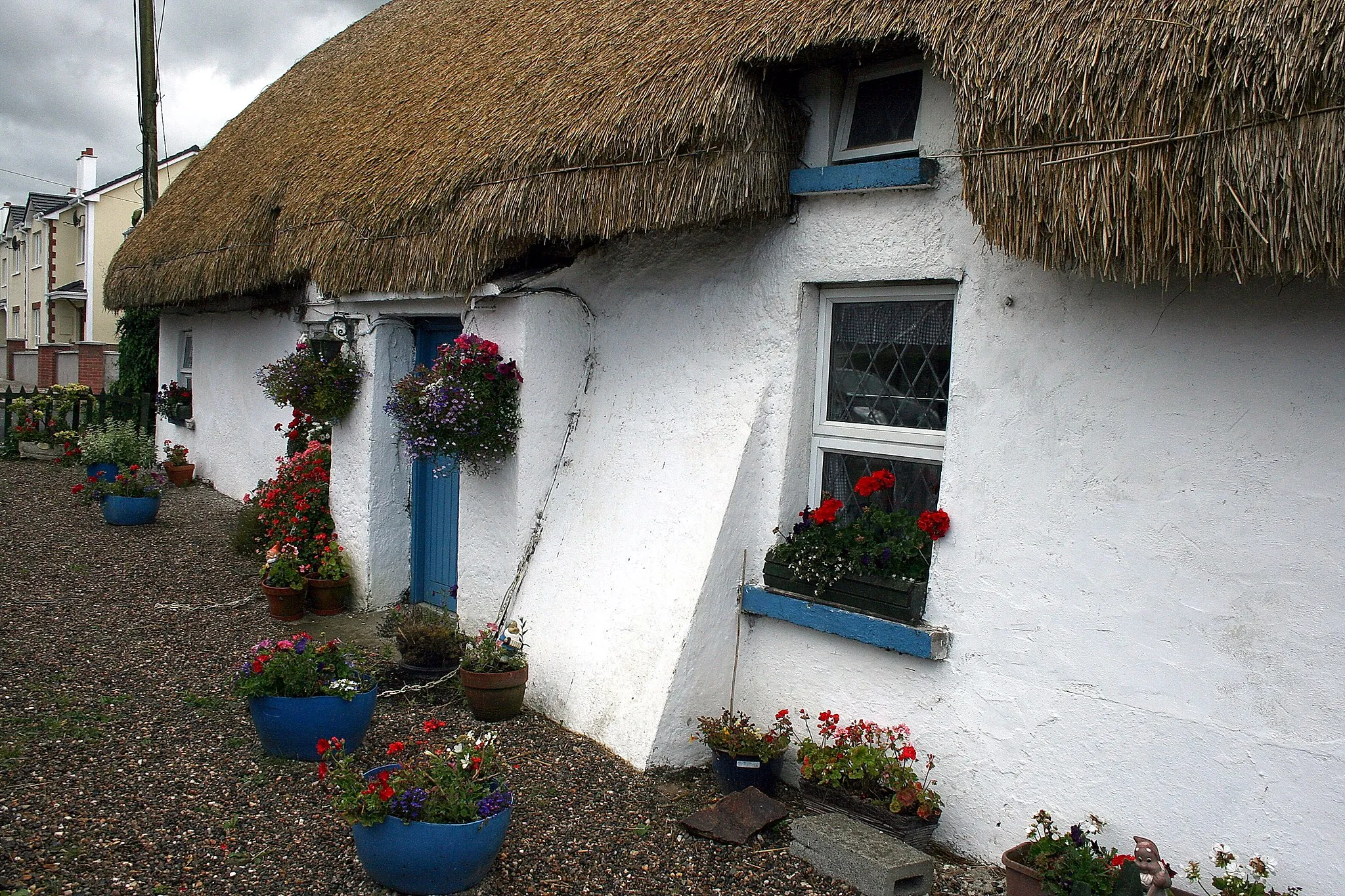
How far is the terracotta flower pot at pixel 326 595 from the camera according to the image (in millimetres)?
7297

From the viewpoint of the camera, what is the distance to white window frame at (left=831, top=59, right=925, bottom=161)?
14.7 ft

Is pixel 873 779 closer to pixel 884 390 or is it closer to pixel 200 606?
pixel 884 390

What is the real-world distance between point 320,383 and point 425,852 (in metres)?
4.57

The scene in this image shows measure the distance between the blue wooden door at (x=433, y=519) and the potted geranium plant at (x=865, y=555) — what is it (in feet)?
10.2

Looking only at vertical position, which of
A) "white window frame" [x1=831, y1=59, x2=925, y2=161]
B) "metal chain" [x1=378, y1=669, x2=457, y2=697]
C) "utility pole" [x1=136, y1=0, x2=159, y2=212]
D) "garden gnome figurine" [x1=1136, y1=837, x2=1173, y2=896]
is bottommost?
"metal chain" [x1=378, y1=669, x2=457, y2=697]

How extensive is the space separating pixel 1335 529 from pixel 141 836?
434 cm

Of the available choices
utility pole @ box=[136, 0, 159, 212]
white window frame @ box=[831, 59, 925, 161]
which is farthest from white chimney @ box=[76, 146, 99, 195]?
white window frame @ box=[831, 59, 925, 161]

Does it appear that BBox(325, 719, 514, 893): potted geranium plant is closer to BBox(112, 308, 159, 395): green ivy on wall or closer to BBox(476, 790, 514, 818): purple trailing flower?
BBox(476, 790, 514, 818): purple trailing flower

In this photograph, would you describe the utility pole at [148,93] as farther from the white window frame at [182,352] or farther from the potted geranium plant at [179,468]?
the potted geranium plant at [179,468]

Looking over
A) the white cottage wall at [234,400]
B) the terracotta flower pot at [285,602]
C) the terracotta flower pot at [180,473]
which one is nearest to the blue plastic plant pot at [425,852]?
the terracotta flower pot at [285,602]

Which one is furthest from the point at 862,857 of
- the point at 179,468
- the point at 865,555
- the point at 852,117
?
the point at 179,468

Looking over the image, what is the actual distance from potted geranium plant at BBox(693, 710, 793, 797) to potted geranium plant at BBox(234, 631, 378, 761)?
166 centimetres

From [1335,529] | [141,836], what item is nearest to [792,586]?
[1335,529]

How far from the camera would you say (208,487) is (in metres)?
11.9
